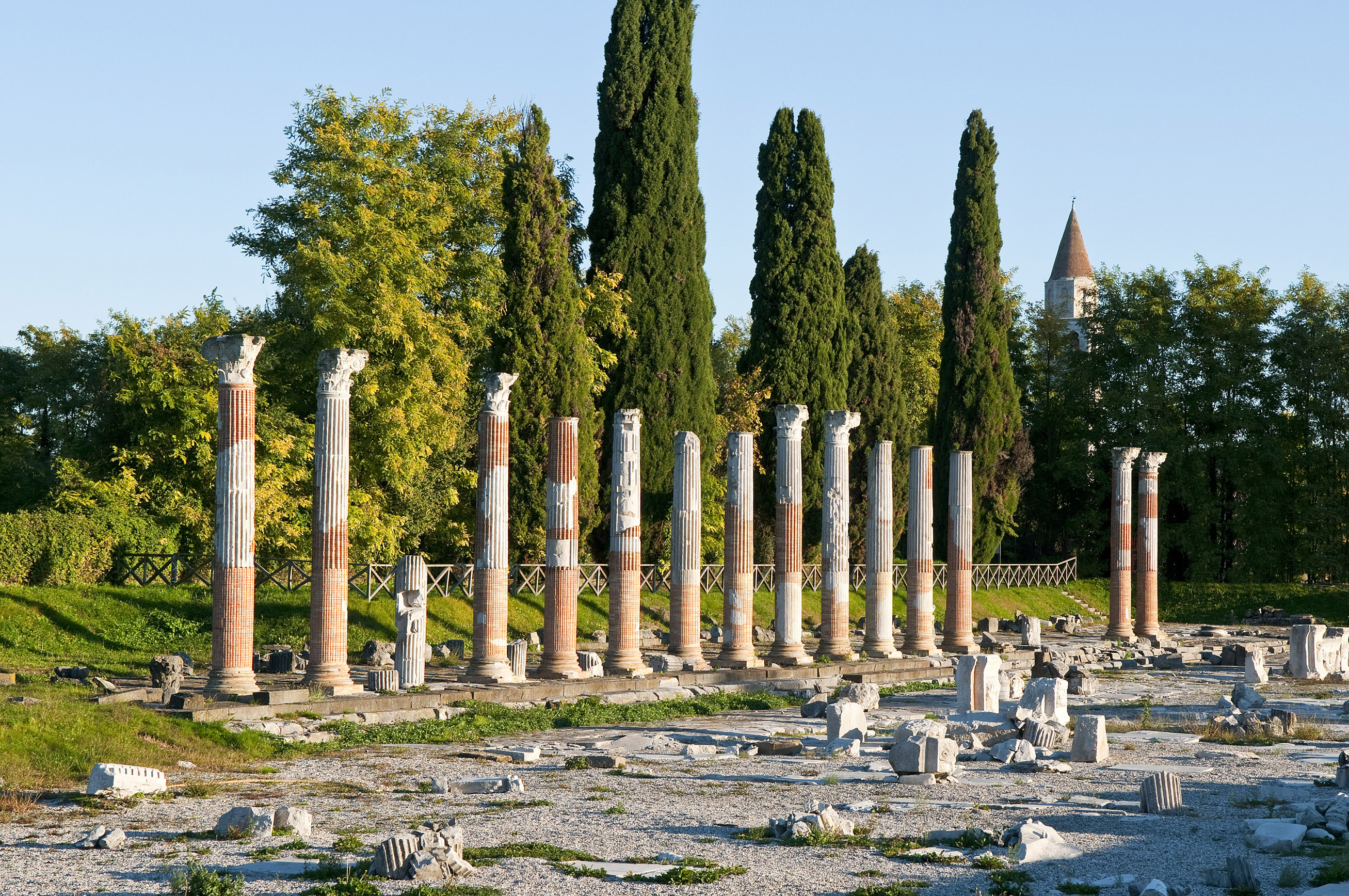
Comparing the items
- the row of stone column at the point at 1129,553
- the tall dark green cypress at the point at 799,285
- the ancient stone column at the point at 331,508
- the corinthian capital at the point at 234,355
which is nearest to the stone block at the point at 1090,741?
the ancient stone column at the point at 331,508

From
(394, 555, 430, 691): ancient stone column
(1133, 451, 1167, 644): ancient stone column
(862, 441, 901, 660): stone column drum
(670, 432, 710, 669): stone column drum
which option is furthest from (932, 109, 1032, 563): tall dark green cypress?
(394, 555, 430, 691): ancient stone column

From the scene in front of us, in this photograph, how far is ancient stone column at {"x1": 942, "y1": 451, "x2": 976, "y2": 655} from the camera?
3681cm

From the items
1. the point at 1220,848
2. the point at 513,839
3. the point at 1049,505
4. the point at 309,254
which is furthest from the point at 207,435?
the point at 1049,505

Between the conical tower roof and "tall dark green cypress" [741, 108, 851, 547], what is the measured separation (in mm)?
57411

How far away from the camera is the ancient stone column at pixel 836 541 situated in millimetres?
33125

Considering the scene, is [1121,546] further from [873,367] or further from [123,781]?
[123,781]

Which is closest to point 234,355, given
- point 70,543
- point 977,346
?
point 70,543

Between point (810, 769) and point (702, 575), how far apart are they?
28.2m

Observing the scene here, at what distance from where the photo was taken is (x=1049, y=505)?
63.5 meters

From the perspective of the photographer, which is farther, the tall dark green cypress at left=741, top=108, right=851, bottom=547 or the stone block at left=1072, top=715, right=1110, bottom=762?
the tall dark green cypress at left=741, top=108, right=851, bottom=547

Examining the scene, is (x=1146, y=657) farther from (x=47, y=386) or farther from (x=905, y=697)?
(x=47, y=386)

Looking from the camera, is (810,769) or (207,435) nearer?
(810,769)

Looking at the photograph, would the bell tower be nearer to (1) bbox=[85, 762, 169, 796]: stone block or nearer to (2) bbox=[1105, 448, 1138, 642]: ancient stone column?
(2) bbox=[1105, 448, 1138, 642]: ancient stone column

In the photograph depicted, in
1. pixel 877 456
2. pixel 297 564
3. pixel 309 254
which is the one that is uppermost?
pixel 309 254
